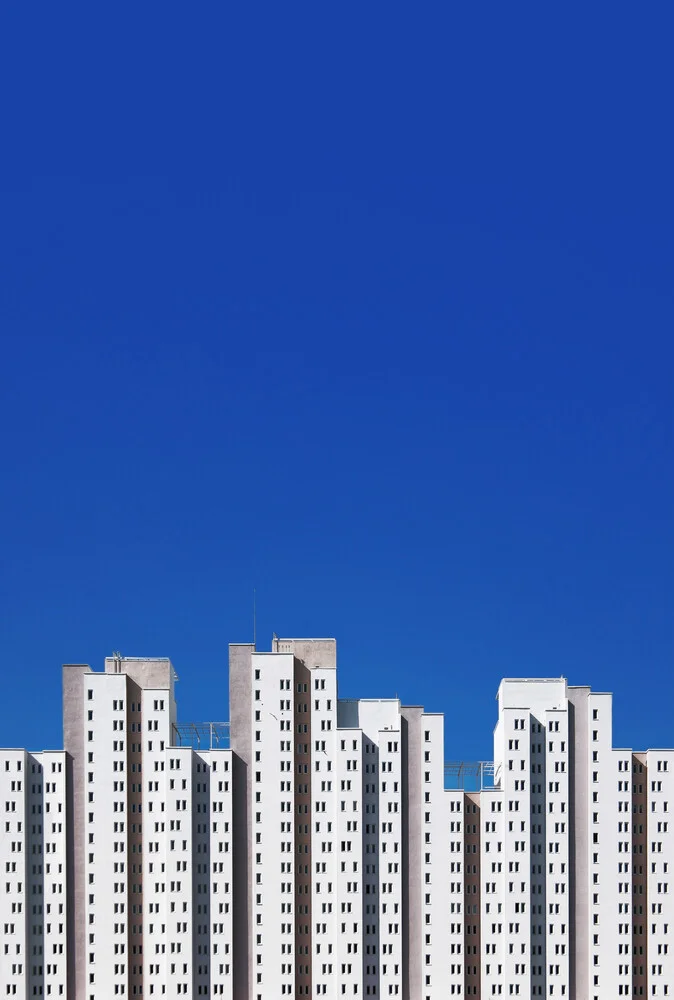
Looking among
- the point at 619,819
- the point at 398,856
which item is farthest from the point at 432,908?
the point at 619,819

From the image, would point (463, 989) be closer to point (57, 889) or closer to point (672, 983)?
point (672, 983)

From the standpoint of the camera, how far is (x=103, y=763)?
138 m

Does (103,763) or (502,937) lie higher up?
(103,763)

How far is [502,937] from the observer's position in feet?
453

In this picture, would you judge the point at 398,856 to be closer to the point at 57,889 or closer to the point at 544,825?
the point at 544,825

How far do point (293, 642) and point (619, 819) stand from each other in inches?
1218

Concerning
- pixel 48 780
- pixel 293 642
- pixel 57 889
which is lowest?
pixel 57 889

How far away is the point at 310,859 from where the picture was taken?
138 meters

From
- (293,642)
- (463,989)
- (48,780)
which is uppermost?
(293,642)

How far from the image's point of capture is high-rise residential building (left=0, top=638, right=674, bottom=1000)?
13662cm

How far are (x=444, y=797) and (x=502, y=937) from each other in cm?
1229

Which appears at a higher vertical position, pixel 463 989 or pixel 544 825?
pixel 544 825

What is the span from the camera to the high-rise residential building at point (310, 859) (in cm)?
13662

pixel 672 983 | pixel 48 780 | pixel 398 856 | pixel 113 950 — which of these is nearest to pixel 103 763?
pixel 48 780
